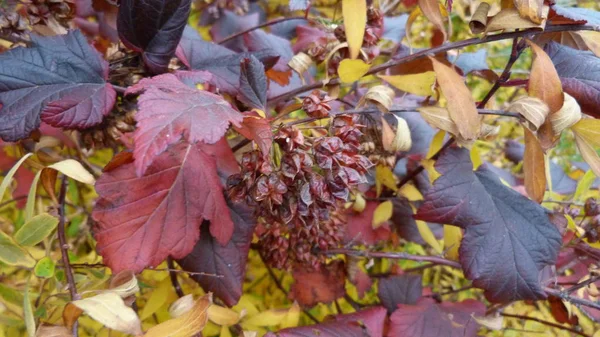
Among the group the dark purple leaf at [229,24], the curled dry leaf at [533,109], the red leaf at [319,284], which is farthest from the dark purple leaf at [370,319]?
the dark purple leaf at [229,24]

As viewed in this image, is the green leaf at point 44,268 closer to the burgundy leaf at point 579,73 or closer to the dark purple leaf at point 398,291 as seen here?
the dark purple leaf at point 398,291

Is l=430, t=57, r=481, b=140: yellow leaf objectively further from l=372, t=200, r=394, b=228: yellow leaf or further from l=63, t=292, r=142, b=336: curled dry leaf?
l=63, t=292, r=142, b=336: curled dry leaf

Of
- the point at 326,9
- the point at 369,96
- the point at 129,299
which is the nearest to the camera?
the point at 129,299

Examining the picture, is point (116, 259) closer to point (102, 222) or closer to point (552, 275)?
point (102, 222)

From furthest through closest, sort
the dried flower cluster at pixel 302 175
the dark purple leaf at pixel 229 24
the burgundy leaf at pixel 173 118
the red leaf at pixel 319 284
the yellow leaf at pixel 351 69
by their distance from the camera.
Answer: the dark purple leaf at pixel 229 24
the red leaf at pixel 319 284
the yellow leaf at pixel 351 69
the dried flower cluster at pixel 302 175
the burgundy leaf at pixel 173 118

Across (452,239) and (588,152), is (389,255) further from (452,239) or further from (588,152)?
(588,152)

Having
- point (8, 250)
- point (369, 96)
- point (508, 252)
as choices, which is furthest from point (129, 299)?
point (508, 252)

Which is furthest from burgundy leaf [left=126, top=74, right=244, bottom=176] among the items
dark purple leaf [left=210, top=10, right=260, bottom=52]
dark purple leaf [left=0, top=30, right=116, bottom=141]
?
dark purple leaf [left=210, top=10, right=260, bottom=52]

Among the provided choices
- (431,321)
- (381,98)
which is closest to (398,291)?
(431,321)
